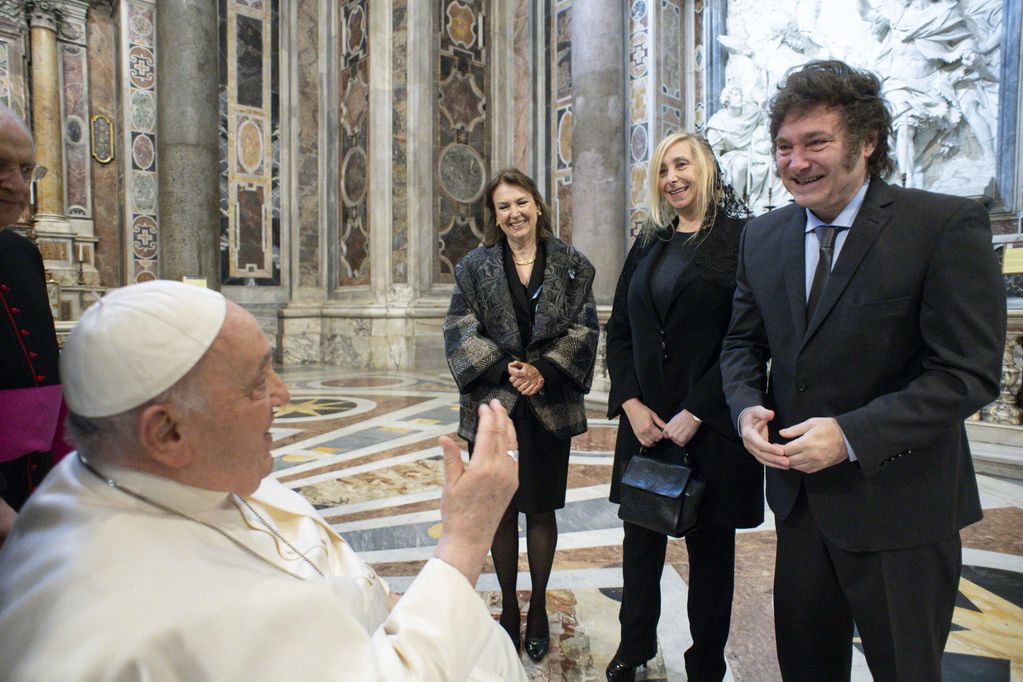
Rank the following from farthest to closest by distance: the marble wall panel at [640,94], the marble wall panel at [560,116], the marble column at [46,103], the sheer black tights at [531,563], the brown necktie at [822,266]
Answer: the marble wall panel at [560,116] < the marble column at [46,103] < the marble wall panel at [640,94] < the sheer black tights at [531,563] < the brown necktie at [822,266]

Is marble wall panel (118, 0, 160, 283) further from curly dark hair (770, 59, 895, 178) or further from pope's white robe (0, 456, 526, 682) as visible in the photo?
curly dark hair (770, 59, 895, 178)

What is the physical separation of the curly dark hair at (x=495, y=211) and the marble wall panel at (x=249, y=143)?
9.95m

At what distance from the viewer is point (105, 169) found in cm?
1084

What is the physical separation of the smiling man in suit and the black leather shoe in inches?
39.8

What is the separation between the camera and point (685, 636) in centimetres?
261

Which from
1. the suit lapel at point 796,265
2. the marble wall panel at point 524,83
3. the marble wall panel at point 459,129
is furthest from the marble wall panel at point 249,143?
the suit lapel at point 796,265

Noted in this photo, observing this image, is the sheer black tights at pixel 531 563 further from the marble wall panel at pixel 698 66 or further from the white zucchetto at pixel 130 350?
the marble wall panel at pixel 698 66

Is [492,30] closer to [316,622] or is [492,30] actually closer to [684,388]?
[684,388]

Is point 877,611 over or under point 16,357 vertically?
under

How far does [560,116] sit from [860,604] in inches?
410

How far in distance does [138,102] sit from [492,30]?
→ 5.93 metres

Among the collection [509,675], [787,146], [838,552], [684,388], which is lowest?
[509,675]

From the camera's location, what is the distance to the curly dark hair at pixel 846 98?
1.56 meters

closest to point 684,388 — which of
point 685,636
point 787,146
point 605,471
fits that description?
point 787,146
